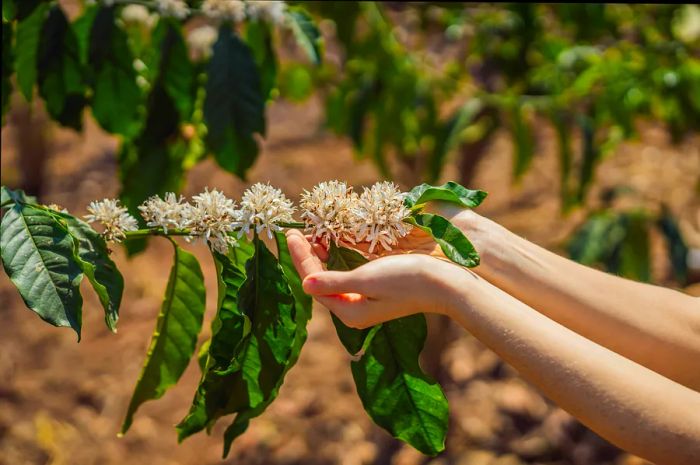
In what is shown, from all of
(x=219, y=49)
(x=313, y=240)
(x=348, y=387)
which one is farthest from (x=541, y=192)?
(x=313, y=240)

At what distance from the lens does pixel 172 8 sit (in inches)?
50.3

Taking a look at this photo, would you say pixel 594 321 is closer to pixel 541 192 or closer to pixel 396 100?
pixel 396 100

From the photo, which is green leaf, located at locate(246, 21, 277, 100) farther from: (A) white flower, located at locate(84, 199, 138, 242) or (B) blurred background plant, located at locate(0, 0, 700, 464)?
(A) white flower, located at locate(84, 199, 138, 242)

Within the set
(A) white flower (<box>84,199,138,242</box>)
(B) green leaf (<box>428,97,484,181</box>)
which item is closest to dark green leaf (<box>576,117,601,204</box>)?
(B) green leaf (<box>428,97,484,181</box>)

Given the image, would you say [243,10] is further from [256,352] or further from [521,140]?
[521,140]

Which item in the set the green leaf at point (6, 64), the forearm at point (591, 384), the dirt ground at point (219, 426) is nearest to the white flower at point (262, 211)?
the forearm at point (591, 384)

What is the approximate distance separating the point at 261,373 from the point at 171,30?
2.21 feet

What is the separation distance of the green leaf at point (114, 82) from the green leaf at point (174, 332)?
1.34 ft

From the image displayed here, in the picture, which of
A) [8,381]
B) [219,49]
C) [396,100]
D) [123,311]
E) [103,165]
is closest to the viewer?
[219,49]

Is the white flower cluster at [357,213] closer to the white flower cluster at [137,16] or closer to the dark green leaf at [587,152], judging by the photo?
the white flower cluster at [137,16]

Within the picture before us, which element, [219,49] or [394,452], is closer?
[219,49]

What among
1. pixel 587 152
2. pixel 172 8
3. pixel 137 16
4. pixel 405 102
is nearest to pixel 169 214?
pixel 172 8

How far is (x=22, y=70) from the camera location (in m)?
1.26

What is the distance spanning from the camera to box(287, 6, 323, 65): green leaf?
4.23 ft
